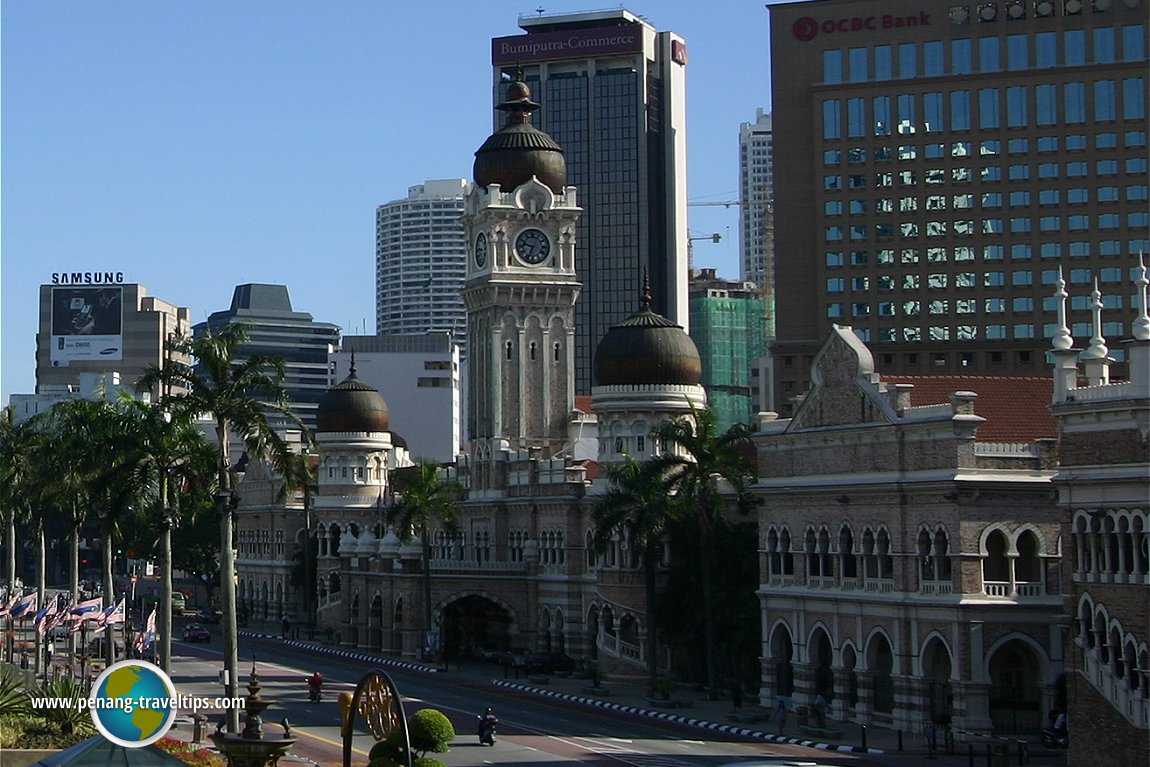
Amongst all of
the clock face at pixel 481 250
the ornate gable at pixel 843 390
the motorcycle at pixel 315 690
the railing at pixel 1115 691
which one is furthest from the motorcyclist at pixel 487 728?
the clock face at pixel 481 250

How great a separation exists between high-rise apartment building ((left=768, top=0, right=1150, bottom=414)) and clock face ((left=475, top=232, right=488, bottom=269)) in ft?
87.7

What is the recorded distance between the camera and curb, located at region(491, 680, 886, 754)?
68.1m

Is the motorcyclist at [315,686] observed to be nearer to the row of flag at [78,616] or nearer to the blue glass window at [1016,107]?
the row of flag at [78,616]

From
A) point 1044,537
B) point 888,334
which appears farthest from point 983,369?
point 1044,537

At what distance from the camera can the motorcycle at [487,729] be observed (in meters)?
69.6

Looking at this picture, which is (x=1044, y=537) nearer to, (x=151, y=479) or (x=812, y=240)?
(x=151, y=479)

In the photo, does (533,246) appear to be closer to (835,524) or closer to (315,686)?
(315,686)

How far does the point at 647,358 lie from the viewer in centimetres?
10644

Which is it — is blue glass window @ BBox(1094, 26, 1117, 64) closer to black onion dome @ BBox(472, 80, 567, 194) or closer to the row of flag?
black onion dome @ BBox(472, 80, 567, 194)

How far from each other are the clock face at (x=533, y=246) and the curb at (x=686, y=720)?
123 feet

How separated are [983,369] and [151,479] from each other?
281 feet

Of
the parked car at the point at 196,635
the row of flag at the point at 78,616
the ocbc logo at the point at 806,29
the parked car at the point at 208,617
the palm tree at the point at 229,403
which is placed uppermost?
the ocbc logo at the point at 806,29

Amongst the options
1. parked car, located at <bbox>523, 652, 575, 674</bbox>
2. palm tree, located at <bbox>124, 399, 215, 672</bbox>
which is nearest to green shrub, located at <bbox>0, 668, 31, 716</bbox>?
palm tree, located at <bbox>124, 399, 215, 672</bbox>

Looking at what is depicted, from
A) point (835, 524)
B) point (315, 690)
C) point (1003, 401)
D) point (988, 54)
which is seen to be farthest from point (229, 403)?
point (988, 54)
